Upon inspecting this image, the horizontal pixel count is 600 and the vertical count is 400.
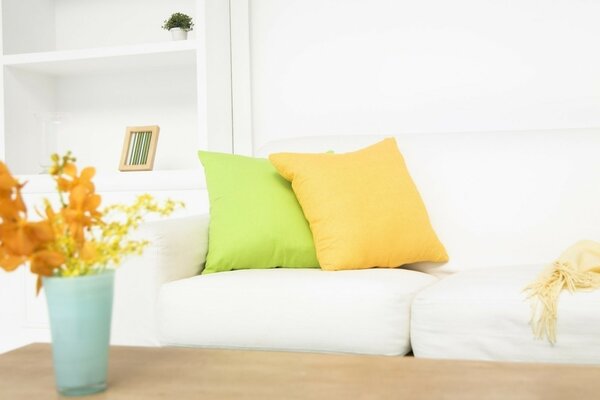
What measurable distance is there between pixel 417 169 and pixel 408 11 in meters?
0.95

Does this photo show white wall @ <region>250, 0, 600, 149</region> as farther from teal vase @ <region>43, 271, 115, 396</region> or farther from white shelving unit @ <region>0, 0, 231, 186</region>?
teal vase @ <region>43, 271, 115, 396</region>

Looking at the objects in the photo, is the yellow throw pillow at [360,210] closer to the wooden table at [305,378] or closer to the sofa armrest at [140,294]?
the sofa armrest at [140,294]

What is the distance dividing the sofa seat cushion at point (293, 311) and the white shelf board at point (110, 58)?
1.49 meters

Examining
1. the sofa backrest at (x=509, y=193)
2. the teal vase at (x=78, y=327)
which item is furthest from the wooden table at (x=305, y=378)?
the sofa backrest at (x=509, y=193)

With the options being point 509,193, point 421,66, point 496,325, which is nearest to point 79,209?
point 496,325

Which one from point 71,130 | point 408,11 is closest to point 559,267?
point 408,11

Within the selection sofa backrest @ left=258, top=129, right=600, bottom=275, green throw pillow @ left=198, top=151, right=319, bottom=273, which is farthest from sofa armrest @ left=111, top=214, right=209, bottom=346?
sofa backrest @ left=258, top=129, right=600, bottom=275

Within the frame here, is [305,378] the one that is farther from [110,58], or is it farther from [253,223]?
[110,58]

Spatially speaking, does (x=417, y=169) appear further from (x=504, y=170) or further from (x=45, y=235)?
(x=45, y=235)

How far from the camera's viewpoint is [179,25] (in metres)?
3.44

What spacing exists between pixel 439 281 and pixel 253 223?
0.62m

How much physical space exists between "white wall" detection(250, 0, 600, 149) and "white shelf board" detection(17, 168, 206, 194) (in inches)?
15.7

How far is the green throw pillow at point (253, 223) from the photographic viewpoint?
2379 millimetres

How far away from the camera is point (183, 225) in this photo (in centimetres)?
236
